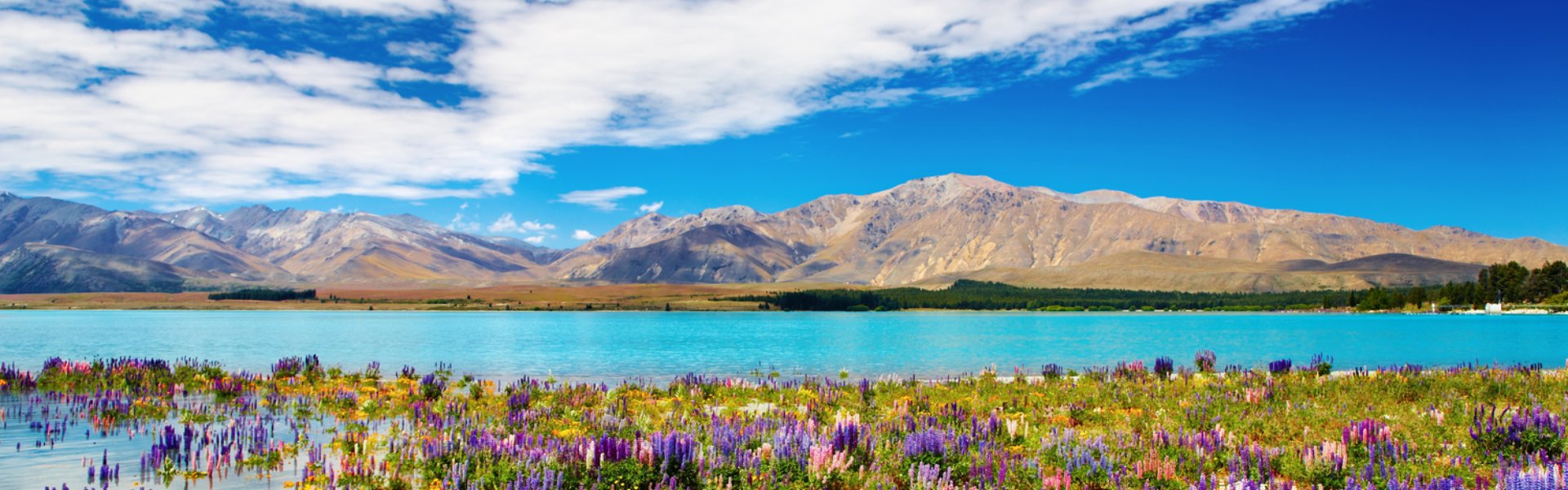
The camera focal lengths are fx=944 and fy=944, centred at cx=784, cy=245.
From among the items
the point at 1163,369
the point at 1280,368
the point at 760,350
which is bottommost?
the point at 760,350

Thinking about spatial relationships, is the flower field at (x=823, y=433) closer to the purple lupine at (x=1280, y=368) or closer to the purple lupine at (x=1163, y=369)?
the purple lupine at (x=1280, y=368)

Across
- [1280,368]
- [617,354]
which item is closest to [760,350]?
[617,354]

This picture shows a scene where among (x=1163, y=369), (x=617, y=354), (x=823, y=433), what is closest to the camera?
(x=823, y=433)

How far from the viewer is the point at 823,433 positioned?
48.7 feet

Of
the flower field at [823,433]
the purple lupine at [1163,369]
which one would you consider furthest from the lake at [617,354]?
the purple lupine at [1163,369]

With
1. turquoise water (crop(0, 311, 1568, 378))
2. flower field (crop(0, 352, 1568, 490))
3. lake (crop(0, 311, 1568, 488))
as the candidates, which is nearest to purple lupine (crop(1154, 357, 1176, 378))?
flower field (crop(0, 352, 1568, 490))

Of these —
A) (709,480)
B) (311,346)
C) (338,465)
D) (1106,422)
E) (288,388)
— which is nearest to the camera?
(709,480)

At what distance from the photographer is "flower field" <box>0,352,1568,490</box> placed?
39.5 feet

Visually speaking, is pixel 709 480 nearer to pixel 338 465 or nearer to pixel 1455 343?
pixel 338 465

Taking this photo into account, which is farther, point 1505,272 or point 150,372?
point 1505,272

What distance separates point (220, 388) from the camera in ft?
85.8

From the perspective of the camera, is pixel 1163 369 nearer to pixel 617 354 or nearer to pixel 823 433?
pixel 823 433

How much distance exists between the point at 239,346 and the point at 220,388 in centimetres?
4685

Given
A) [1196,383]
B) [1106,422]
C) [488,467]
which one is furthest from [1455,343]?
[488,467]
